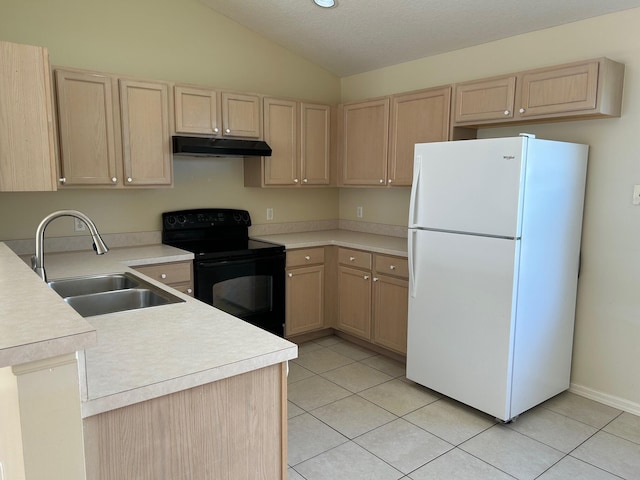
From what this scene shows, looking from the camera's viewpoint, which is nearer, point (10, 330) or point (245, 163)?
point (10, 330)

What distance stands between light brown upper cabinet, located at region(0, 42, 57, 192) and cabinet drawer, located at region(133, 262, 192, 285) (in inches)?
43.8

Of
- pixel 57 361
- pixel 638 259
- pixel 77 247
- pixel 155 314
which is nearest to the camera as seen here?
pixel 57 361

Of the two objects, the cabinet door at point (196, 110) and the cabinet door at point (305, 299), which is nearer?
the cabinet door at point (196, 110)

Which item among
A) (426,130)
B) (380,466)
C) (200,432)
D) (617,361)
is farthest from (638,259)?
(200,432)

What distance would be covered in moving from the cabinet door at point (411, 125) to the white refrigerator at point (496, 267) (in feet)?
1.87

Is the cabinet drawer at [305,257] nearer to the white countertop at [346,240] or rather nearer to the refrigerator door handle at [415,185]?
the white countertop at [346,240]

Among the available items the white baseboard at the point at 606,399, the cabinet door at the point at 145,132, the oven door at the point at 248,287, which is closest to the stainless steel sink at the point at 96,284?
the oven door at the point at 248,287

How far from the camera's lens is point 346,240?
3904 millimetres

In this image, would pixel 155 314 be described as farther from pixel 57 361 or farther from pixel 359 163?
pixel 359 163

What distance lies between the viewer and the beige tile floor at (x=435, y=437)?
2270 mm

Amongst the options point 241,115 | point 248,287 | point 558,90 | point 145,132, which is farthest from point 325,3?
point 248,287

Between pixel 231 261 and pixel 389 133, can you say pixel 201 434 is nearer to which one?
pixel 231 261

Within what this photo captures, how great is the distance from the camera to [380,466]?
2303 mm

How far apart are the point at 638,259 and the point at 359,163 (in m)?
2.16
